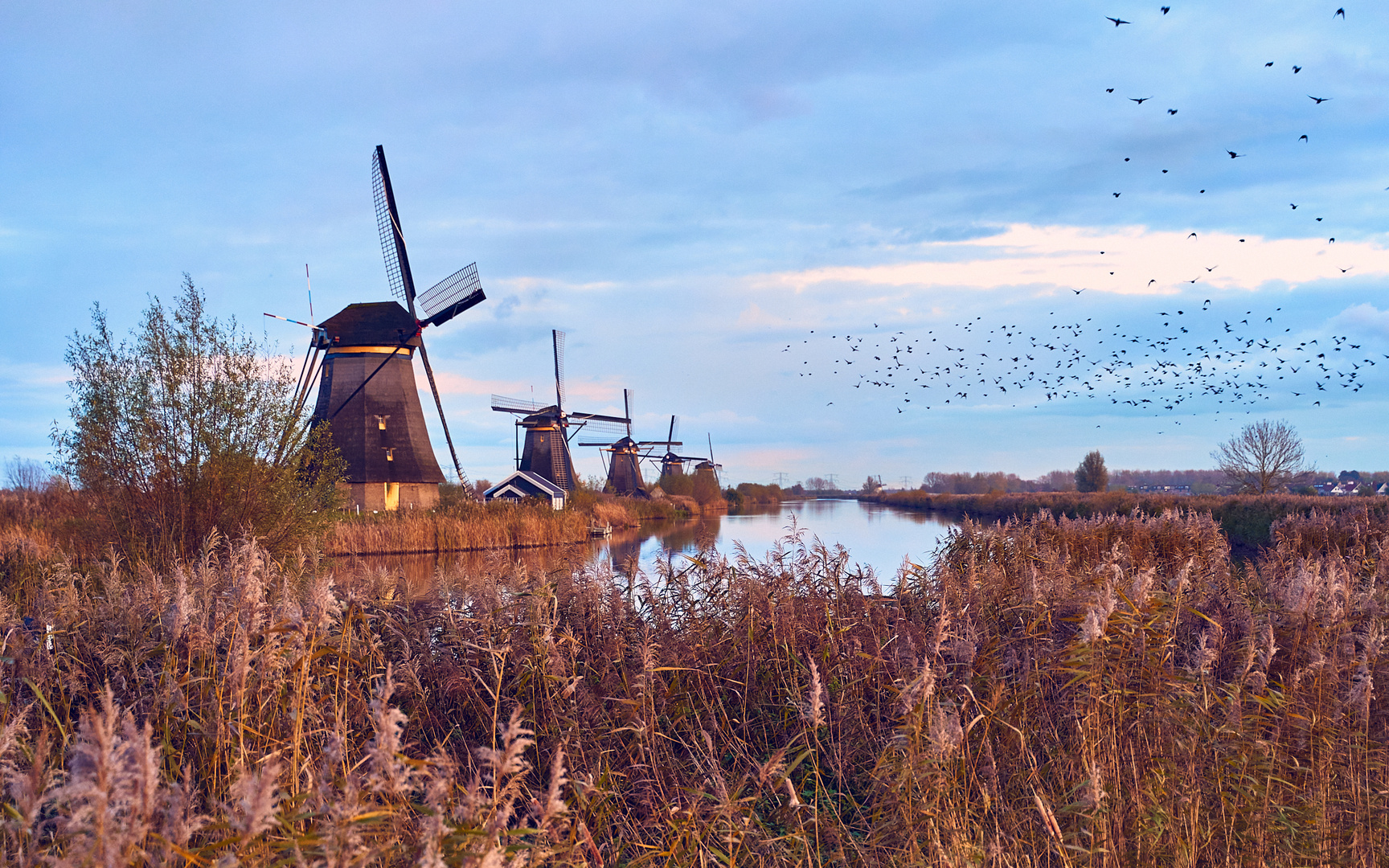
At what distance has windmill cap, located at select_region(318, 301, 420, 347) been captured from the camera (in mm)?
31469

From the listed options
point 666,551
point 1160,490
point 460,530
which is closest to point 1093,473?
point 1160,490

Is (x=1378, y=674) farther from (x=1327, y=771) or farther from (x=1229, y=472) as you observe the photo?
(x=1229, y=472)

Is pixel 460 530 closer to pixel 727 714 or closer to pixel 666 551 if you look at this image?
pixel 666 551

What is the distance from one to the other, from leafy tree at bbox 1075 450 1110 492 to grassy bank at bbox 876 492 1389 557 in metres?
7.12

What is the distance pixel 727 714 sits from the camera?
4.66 metres

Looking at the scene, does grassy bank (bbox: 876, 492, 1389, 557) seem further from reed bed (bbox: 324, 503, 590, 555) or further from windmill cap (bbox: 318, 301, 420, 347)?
windmill cap (bbox: 318, 301, 420, 347)

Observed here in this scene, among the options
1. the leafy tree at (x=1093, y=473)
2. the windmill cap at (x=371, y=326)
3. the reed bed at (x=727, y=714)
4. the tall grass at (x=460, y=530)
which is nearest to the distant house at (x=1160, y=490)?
the leafy tree at (x=1093, y=473)

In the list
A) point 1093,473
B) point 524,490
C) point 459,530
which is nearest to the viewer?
point 459,530

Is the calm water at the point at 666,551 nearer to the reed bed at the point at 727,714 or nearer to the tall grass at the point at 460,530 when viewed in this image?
the reed bed at the point at 727,714

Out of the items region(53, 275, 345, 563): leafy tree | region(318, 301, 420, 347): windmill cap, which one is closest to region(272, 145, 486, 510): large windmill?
region(318, 301, 420, 347): windmill cap

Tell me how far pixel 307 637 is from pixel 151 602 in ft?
5.49

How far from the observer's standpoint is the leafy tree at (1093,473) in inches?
2264

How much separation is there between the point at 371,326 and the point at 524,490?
50.2 ft

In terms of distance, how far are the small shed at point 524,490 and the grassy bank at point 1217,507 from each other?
21.5 m
